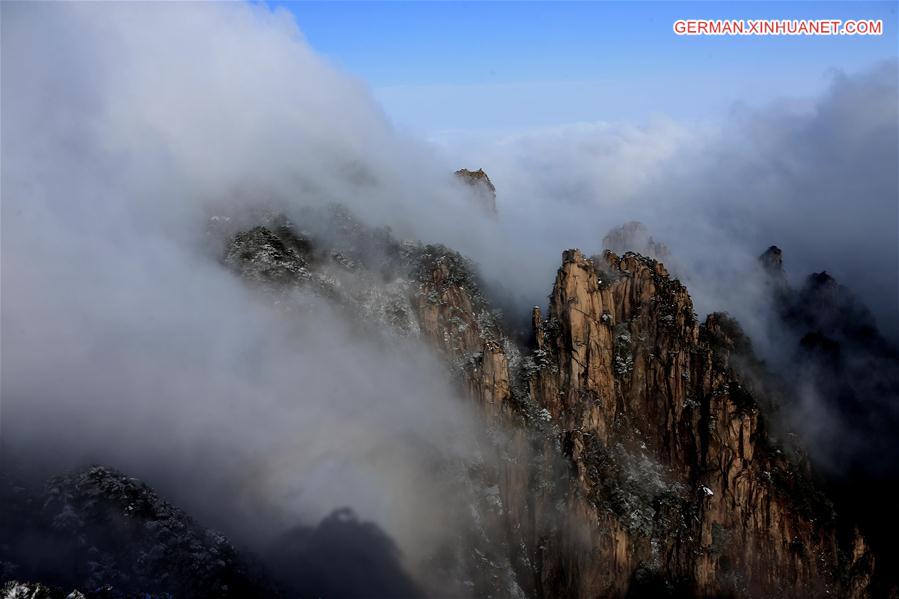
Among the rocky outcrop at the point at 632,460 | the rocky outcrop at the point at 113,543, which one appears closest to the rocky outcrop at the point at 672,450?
the rocky outcrop at the point at 632,460

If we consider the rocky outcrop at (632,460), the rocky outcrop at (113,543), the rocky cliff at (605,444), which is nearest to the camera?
Result: the rocky outcrop at (113,543)

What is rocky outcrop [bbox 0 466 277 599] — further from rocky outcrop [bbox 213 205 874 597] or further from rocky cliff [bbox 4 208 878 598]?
rocky outcrop [bbox 213 205 874 597]

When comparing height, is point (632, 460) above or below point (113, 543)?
above

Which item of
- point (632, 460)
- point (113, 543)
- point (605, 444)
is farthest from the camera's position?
point (605, 444)

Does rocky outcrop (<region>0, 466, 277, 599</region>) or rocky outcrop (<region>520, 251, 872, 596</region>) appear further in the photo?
rocky outcrop (<region>520, 251, 872, 596</region>)

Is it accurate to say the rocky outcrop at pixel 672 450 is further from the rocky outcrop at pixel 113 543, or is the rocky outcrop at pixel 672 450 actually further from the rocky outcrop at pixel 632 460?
the rocky outcrop at pixel 113 543

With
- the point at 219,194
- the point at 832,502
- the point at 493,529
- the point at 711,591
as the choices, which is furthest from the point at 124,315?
the point at 832,502

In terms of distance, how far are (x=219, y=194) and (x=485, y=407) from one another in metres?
89.5

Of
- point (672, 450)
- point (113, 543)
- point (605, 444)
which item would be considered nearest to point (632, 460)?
point (605, 444)

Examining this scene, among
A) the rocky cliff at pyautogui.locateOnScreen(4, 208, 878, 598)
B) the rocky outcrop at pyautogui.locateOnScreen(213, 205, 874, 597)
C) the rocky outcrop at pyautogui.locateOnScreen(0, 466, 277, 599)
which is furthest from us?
the rocky outcrop at pyautogui.locateOnScreen(213, 205, 874, 597)

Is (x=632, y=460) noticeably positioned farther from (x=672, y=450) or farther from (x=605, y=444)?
(x=672, y=450)

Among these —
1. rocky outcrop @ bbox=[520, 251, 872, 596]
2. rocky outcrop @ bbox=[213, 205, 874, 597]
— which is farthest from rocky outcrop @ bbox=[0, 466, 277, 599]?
rocky outcrop @ bbox=[520, 251, 872, 596]

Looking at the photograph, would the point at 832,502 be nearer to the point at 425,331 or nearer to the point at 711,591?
the point at 711,591

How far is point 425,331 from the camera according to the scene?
14188 cm
